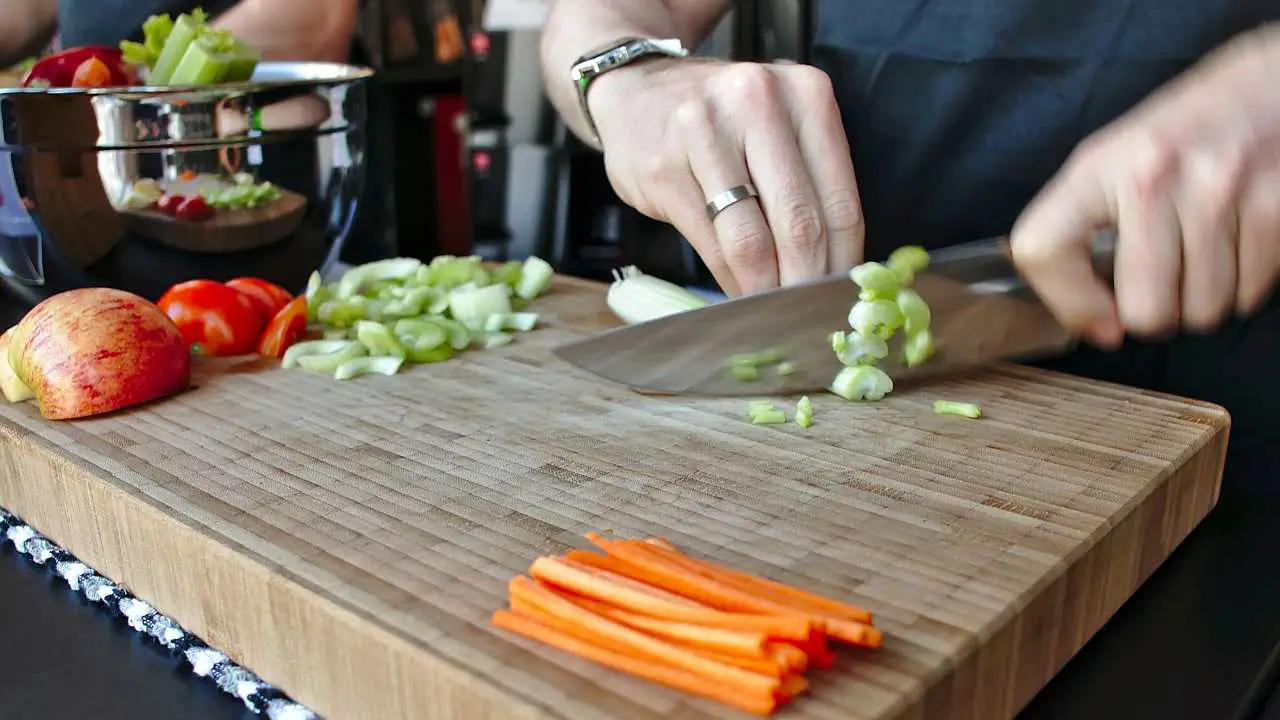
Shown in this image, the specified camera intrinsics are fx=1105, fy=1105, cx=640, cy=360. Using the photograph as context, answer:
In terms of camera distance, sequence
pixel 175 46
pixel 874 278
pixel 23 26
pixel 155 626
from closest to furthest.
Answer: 1. pixel 155 626
2. pixel 874 278
3. pixel 175 46
4. pixel 23 26

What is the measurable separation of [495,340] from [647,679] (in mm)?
754

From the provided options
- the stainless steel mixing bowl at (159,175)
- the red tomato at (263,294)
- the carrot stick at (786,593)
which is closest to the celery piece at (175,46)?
the stainless steel mixing bowl at (159,175)

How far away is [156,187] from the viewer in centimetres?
130

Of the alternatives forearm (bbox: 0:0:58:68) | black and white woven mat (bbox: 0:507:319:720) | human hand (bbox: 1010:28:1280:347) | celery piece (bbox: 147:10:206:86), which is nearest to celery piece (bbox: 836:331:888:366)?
human hand (bbox: 1010:28:1280:347)

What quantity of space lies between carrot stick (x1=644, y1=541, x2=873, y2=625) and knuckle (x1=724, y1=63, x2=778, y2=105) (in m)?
0.55

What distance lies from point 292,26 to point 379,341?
71cm

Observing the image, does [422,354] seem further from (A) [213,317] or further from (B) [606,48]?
(B) [606,48]

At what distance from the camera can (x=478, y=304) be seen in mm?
1418

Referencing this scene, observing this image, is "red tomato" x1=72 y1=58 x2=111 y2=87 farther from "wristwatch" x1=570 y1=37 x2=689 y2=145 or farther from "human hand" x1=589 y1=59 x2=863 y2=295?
"human hand" x1=589 y1=59 x2=863 y2=295

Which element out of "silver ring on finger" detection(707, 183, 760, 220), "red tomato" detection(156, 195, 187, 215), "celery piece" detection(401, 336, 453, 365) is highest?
"silver ring on finger" detection(707, 183, 760, 220)

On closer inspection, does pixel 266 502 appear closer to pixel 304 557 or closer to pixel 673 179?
pixel 304 557

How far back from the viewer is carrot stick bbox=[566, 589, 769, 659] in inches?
24.4

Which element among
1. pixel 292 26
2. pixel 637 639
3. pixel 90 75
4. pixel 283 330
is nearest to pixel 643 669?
pixel 637 639

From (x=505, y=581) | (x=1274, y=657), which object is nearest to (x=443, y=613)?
(x=505, y=581)
